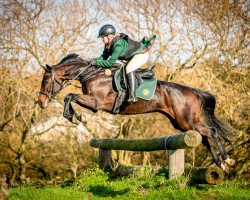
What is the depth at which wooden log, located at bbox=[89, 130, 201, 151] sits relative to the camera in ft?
19.2

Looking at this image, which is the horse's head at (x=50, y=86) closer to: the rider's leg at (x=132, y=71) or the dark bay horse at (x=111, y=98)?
the dark bay horse at (x=111, y=98)

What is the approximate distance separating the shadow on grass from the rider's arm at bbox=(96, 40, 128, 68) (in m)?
2.12

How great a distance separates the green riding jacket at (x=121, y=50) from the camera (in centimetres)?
646

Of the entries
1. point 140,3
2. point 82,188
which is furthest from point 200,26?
point 82,188

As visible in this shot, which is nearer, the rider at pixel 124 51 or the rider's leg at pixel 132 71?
the rider at pixel 124 51

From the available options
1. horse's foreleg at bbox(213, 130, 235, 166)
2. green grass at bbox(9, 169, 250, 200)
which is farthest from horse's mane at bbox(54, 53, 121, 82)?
horse's foreleg at bbox(213, 130, 235, 166)

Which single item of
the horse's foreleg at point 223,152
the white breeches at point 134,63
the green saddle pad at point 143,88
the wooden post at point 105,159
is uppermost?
the white breeches at point 134,63

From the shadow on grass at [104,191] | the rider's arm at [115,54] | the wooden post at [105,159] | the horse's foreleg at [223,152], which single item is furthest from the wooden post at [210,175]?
the wooden post at [105,159]

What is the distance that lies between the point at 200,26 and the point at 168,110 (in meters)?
6.36

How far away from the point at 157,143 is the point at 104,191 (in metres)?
1.26

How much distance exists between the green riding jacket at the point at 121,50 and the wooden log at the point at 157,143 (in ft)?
5.15

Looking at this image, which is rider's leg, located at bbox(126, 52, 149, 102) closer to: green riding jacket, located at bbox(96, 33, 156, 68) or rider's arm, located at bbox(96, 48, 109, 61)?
green riding jacket, located at bbox(96, 33, 156, 68)

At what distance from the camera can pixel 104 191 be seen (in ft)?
22.6

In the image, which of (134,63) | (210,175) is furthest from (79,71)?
(210,175)
